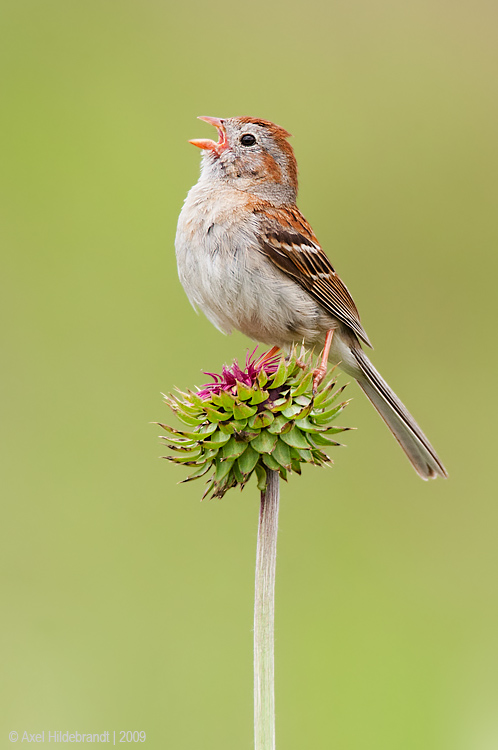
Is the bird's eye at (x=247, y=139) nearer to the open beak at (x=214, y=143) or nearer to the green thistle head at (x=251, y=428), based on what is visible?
the open beak at (x=214, y=143)

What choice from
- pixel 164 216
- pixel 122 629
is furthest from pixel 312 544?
pixel 164 216

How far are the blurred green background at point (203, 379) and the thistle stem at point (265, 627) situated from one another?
98 cm

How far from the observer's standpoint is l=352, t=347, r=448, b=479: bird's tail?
431 cm

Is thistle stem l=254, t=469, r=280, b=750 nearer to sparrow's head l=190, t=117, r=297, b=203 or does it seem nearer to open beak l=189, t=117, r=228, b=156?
sparrow's head l=190, t=117, r=297, b=203

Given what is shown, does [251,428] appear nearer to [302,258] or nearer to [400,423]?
[400,423]

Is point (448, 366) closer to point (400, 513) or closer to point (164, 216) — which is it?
point (400, 513)

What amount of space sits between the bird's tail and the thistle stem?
1.68 m

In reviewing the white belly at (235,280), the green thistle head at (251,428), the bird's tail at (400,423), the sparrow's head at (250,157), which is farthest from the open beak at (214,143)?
the green thistle head at (251,428)

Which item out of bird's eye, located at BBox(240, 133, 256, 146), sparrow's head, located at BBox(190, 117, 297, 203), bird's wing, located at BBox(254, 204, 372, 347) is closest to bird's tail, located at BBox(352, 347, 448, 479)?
bird's wing, located at BBox(254, 204, 372, 347)

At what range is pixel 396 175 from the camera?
814 cm

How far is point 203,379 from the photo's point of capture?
21.9 feet

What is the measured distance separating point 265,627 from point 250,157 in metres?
2.98

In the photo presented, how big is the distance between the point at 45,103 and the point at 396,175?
3136mm

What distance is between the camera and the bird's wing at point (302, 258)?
14.8 ft
